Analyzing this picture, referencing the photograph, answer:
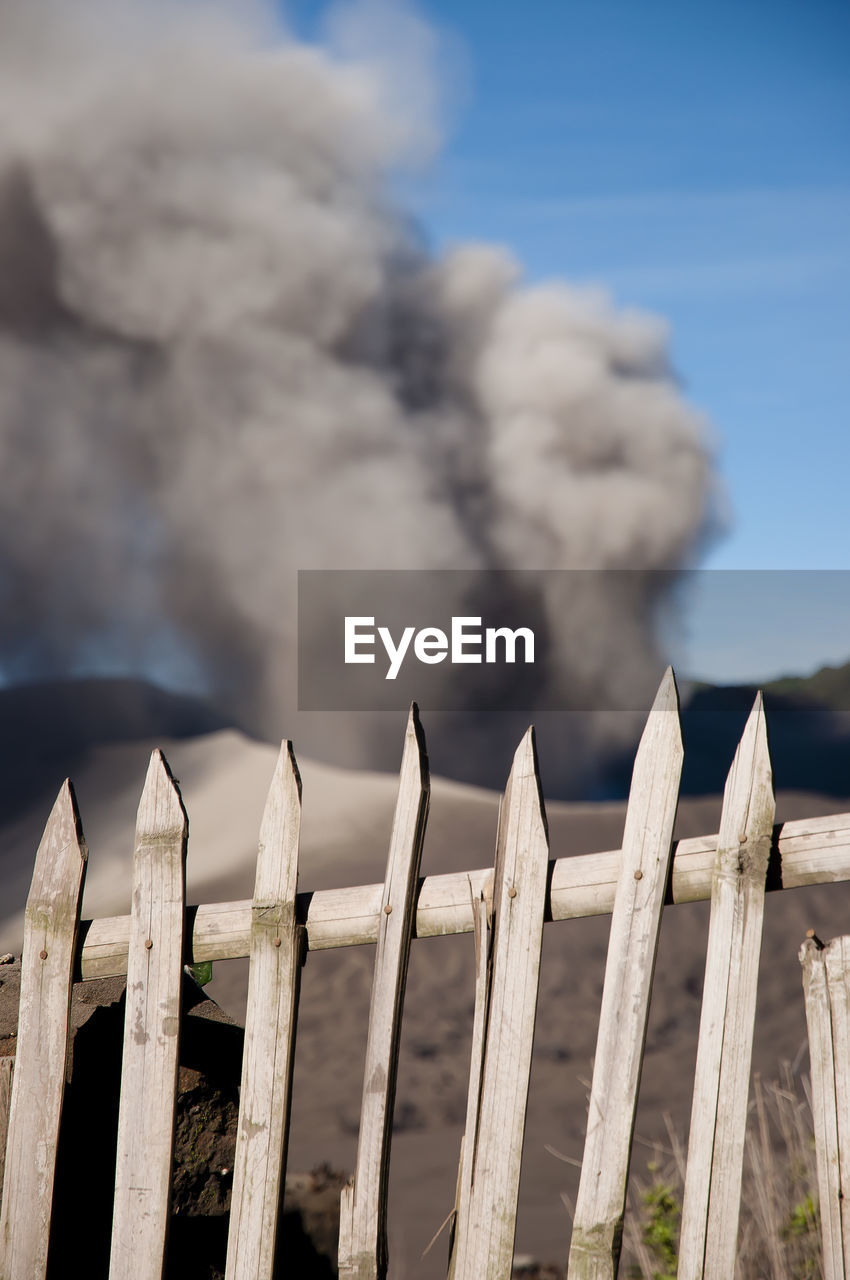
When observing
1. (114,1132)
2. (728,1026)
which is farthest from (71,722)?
(728,1026)

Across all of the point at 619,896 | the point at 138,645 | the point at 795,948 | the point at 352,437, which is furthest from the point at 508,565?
the point at 619,896

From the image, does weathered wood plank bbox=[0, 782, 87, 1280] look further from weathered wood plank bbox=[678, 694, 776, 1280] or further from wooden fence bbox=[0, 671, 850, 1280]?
weathered wood plank bbox=[678, 694, 776, 1280]

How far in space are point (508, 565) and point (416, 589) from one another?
1339 mm

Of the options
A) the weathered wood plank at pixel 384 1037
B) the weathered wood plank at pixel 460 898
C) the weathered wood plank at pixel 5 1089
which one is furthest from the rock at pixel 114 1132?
the weathered wood plank at pixel 384 1037

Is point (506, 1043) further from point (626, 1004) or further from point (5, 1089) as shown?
point (5, 1089)

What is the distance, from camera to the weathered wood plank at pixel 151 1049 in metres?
1.36

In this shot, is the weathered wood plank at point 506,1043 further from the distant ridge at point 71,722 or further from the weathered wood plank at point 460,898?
the distant ridge at point 71,722

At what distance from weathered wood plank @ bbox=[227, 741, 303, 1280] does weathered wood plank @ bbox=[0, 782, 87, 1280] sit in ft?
0.96

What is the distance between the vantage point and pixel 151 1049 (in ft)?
4.49

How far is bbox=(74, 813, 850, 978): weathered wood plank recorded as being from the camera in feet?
4.09

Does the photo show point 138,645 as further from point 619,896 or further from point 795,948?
point 619,896

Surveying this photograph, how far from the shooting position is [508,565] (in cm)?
1223

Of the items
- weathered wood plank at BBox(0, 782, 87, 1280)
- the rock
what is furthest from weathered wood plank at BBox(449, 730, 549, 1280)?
weathered wood plank at BBox(0, 782, 87, 1280)

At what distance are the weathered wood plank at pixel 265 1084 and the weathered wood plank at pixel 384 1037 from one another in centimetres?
11
